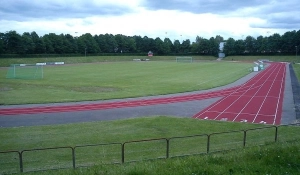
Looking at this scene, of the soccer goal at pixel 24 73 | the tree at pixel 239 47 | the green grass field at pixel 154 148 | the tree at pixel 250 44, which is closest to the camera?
the green grass field at pixel 154 148

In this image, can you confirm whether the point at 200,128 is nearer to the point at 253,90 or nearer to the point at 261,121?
the point at 261,121

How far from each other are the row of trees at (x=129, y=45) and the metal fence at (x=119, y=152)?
109 metres

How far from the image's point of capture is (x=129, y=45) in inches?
6585

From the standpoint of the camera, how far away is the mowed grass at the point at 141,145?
9320 mm

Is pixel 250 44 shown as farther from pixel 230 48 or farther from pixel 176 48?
pixel 176 48

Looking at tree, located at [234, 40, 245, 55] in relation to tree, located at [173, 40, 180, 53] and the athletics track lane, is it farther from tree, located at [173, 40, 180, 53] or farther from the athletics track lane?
the athletics track lane

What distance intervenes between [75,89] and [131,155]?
92.2ft

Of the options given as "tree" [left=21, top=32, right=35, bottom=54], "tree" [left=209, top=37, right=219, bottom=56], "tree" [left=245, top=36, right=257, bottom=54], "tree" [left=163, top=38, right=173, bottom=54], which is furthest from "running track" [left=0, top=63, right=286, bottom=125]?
"tree" [left=163, top=38, right=173, bottom=54]

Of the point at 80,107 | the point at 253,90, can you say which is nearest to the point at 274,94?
the point at 253,90

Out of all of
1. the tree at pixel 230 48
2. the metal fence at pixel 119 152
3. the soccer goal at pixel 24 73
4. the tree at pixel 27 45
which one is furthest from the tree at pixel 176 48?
the metal fence at pixel 119 152

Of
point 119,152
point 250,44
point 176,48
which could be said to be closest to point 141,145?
point 119,152

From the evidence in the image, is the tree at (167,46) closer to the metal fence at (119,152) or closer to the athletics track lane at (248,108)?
the athletics track lane at (248,108)

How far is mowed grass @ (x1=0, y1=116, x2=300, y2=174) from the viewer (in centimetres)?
932

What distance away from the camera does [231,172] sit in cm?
851
